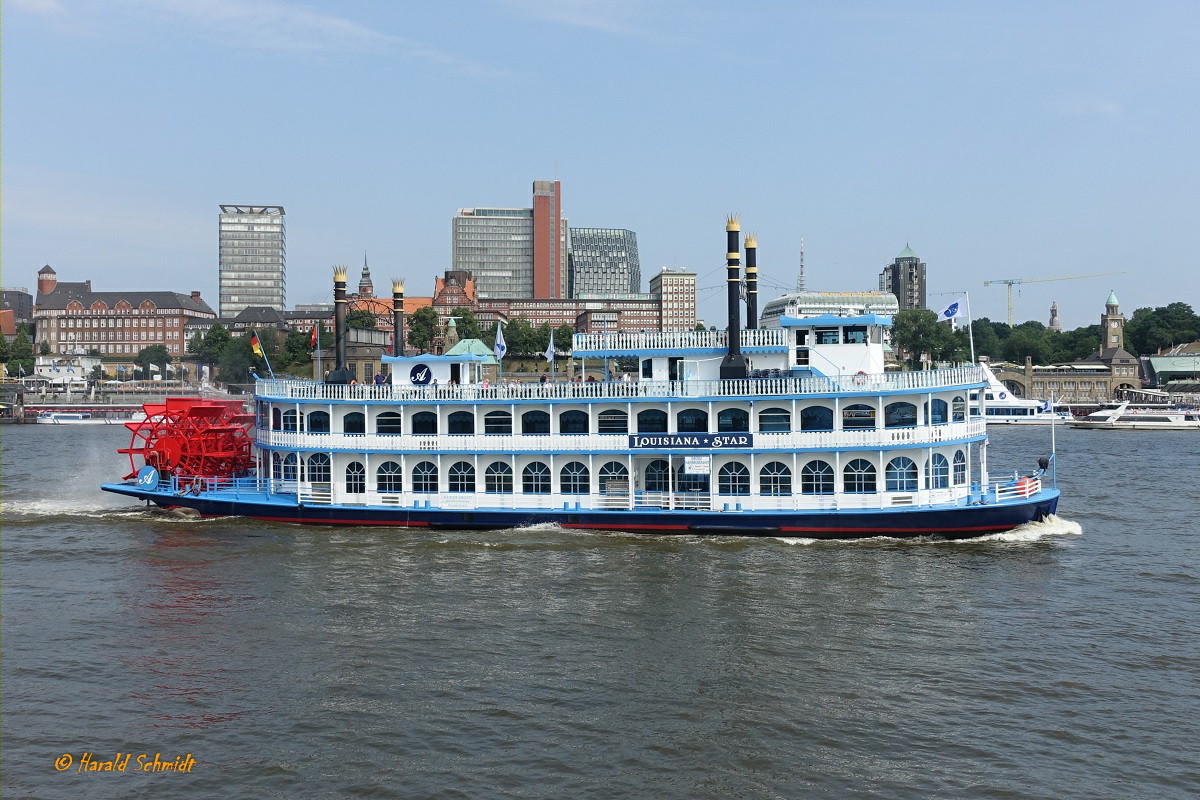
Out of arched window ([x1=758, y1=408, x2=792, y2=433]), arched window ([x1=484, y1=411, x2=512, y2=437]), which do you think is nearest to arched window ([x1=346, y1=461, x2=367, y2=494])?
arched window ([x1=484, y1=411, x2=512, y2=437])

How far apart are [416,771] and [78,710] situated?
7.89 metres

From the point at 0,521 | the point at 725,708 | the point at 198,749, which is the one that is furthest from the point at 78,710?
the point at 0,521

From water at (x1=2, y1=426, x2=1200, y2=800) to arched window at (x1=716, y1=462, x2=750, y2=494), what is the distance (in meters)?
2.04

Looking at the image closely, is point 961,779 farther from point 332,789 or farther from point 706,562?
point 706,562

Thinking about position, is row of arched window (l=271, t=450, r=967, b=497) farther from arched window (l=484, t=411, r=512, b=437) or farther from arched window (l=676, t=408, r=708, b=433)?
arched window (l=676, t=408, r=708, b=433)

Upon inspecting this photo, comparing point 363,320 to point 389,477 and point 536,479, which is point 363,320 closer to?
point 389,477

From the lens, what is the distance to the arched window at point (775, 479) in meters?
34.3

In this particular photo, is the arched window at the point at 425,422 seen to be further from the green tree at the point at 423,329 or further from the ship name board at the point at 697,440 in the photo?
the green tree at the point at 423,329

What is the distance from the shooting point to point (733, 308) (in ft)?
116

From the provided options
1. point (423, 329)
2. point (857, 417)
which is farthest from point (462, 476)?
point (423, 329)

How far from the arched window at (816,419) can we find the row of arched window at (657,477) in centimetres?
129

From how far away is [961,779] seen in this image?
1662 cm

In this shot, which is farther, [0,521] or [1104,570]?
[0,521]

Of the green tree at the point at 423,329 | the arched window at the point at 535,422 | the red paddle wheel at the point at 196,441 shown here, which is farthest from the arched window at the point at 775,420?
the green tree at the point at 423,329
